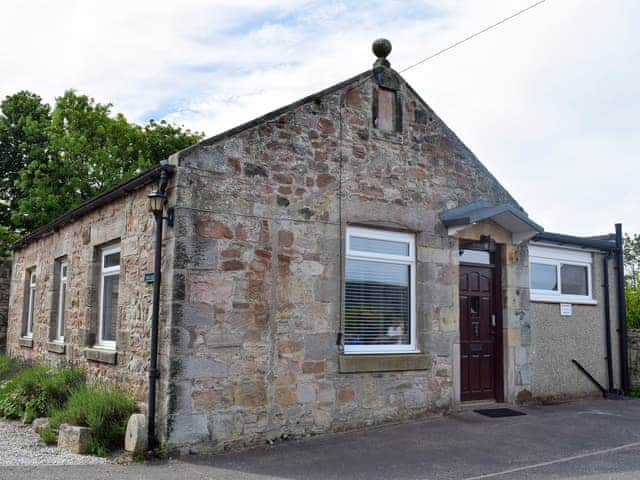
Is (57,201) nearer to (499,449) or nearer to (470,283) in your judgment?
(470,283)

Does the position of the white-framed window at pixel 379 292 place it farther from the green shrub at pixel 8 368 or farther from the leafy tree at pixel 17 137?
the leafy tree at pixel 17 137

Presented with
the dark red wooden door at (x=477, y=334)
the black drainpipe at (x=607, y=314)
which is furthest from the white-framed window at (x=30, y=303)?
the black drainpipe at (x=607, y=314)

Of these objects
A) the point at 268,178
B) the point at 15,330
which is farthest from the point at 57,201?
the point at 268,178

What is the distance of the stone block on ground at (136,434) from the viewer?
701 centimetres

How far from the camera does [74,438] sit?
743 cm

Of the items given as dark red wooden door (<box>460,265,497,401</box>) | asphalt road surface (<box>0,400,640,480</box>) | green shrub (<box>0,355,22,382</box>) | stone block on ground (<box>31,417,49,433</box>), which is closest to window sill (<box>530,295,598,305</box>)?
dark red wooden door (<box>460,265,497,401</box>)

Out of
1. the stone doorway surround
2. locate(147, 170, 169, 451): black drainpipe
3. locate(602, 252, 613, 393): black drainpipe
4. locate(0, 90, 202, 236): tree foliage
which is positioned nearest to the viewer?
locate(147, 170, 169, 451): black drainpipe

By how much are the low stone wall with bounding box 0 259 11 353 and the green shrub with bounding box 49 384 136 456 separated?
40.5 ft

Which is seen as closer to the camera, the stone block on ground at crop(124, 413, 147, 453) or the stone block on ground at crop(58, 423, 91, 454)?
the stone block on ground at crop(124, 413, 147, 453)

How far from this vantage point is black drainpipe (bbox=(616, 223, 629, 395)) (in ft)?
40.5

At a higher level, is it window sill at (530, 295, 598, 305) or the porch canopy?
the porch canopy

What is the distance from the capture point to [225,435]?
24.4 feet

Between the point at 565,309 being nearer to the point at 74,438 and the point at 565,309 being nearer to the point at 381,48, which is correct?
the point at 381,48

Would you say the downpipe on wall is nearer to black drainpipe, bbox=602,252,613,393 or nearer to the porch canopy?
the porch canopy
